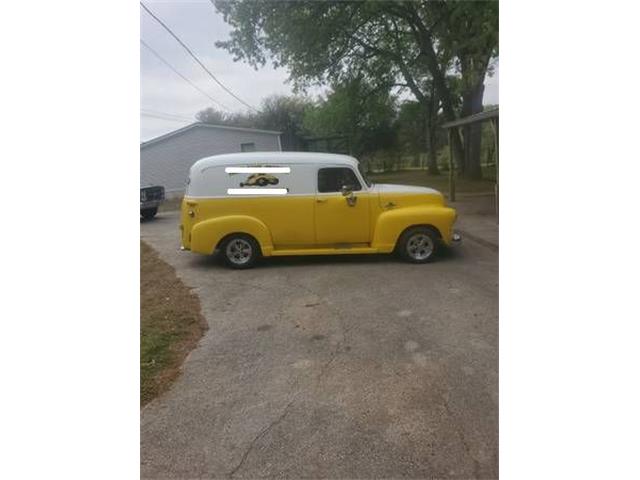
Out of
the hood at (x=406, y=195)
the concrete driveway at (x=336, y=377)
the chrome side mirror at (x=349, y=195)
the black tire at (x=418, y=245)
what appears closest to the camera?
the concrete driveway at (x=336, y=377)

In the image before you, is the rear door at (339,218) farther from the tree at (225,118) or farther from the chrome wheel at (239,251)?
the tree at (225,118)

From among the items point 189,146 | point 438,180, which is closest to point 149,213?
point 189,146

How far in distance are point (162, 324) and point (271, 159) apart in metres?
0.83

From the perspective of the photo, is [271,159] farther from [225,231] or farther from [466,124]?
[225,231]

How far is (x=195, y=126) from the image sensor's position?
1.58 metres

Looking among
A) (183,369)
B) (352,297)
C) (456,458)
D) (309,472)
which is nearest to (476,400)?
(456,458)

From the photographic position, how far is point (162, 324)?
1.68 m

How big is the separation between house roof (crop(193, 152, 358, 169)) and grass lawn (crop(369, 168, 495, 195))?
0.63ft

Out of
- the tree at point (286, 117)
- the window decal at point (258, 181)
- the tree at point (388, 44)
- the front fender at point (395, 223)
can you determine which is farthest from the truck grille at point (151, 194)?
the front fender at point (395, 223)

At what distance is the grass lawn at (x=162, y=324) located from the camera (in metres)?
1.54

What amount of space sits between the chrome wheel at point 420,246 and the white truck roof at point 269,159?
742mm
